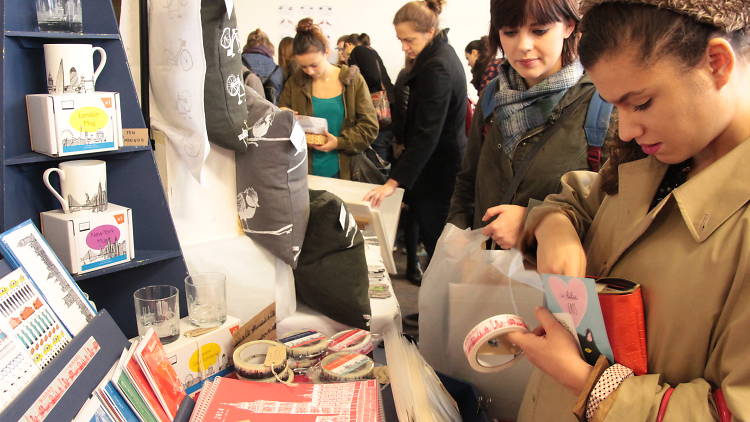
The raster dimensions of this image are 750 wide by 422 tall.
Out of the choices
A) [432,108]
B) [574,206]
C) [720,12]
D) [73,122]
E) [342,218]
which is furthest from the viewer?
[432,108]

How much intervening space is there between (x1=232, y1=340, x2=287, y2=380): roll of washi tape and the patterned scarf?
71cm

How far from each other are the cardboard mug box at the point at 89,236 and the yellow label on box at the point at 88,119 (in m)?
Result: 0.17

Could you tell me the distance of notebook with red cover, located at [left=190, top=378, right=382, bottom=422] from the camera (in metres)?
0.98

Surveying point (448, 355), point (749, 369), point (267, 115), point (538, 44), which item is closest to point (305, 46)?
point (267, 115)

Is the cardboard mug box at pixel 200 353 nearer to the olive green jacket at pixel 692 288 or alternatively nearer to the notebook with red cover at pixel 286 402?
the notebook with red cover at pixel 286 402

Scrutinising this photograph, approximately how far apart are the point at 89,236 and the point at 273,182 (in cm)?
45

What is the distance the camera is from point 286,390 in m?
1.07

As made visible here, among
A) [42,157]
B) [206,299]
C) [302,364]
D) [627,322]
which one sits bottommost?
[302,364]

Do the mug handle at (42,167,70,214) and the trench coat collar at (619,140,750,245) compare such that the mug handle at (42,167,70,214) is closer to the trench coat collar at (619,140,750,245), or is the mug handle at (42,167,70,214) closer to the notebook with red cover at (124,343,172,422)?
the notebook with red cover at (124,343,172,422)

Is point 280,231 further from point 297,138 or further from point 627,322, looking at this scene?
point 627,322

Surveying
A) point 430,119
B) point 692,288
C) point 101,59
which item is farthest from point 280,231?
point 430,119

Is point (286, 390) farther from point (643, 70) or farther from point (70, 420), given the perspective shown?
point (643, 70)

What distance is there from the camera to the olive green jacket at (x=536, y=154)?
125 centimetres

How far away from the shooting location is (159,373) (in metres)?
0.93
